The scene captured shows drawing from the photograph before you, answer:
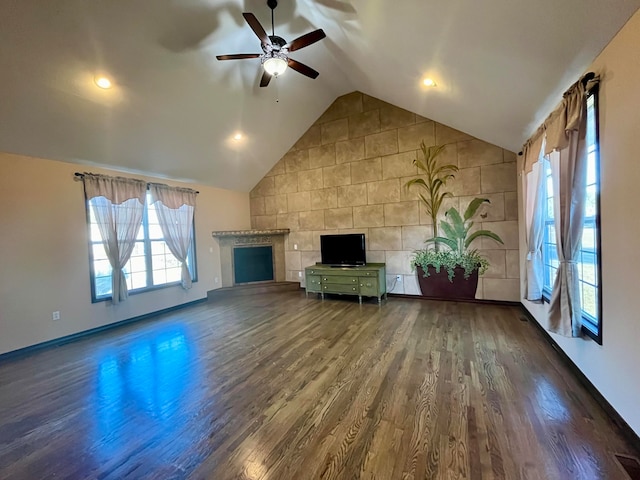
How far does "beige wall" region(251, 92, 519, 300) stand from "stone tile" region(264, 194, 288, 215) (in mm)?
25

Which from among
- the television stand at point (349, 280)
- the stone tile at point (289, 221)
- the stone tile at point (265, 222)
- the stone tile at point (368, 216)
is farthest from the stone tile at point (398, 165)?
the stone tile at point (265, 222)

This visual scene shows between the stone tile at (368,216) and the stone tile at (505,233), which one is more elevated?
the stone tile at (368,216)

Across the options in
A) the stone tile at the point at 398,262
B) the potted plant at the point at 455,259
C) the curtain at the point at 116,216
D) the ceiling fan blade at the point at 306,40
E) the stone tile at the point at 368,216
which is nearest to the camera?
the ceiling fan blade at the point at 306,40

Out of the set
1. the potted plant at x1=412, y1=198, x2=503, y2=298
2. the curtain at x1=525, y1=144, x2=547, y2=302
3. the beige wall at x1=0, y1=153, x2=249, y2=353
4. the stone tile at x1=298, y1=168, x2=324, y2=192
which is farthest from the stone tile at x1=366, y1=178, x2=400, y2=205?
the beige wall at x1=0, y1=153, x2=249, y2=353

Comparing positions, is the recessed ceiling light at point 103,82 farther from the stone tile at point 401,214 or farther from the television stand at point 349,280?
the stone tile at point 401,214

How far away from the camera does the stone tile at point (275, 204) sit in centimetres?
678

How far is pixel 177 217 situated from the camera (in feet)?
17.7

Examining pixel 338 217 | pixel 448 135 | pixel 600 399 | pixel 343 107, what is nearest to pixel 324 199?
pixel 338 217

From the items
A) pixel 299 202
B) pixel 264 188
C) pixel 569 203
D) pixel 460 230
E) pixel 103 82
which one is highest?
pixel 103 82

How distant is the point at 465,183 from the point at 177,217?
18.0 ft

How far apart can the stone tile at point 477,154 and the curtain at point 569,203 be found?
2588 mm

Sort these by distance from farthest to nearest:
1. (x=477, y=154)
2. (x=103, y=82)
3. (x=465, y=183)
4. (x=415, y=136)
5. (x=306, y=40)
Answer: (x=415, y=136) → (x=465, y=183) → (x=477, y=154) → (x=103, y=82) → (x=306, y=40)

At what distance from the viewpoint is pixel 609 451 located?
1613 millimetres

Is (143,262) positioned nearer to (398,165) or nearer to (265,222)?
(265,222)
